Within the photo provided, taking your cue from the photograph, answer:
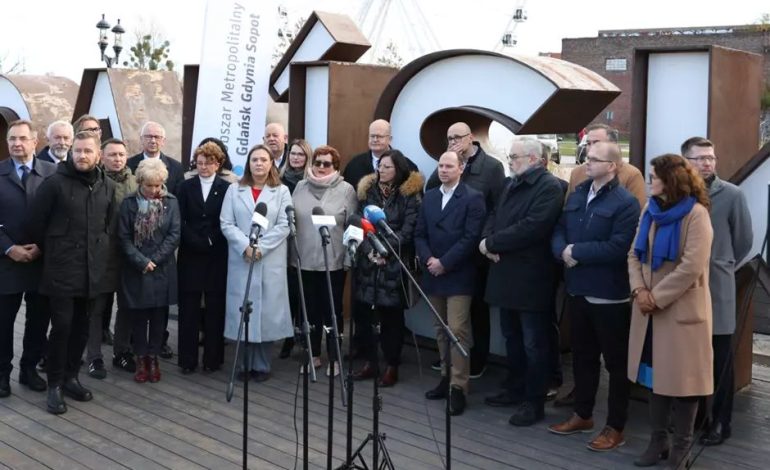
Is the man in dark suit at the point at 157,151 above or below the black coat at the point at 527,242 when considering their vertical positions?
above

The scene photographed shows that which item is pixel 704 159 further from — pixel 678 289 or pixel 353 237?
pixel 353 237

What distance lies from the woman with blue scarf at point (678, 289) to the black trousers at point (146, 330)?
332 cm

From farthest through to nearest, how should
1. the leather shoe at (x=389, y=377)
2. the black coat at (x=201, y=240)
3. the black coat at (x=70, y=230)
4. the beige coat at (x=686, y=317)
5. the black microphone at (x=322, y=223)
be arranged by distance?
the black coat at (x=201, y=240) < the leather shoe at (x=389, y=377) < the black coat at (x=70, y=230) < the beige coat at (x=686, y=317) < the black microphone at (x=322, y=223)

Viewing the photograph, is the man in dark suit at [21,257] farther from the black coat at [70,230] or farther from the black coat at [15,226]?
the black coat at [70,230]

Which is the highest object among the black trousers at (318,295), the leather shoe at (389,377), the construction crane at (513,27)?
the construction crane at (513,27)

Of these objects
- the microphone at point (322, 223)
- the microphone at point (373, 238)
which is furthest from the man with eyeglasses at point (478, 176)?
the microphone at point (373, 238)

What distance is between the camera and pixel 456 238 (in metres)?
5.75

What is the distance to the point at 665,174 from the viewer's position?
456 cm

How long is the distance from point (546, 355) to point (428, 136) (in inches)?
89.8

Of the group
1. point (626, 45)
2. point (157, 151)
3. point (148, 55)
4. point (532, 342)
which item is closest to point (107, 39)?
point (148, 55)

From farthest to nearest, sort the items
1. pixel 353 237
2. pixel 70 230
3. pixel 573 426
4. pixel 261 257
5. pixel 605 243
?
pixel 261 257 → pixel 70 230 → pixel 573 426 → pixel 605 243 → pixel 353 237

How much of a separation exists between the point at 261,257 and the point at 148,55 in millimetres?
30022

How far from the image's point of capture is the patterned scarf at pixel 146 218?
19.9 ft

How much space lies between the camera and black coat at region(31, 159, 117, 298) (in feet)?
18.3
